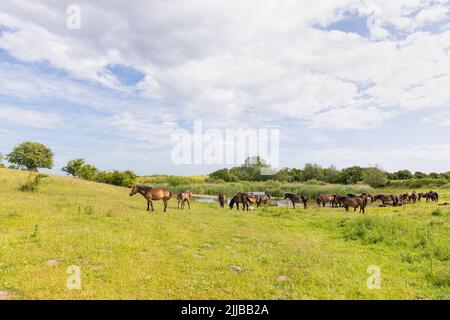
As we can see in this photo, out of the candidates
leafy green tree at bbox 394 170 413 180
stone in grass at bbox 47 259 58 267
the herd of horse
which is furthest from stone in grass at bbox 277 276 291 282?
leafy green tree at bbox 394 170 413 180

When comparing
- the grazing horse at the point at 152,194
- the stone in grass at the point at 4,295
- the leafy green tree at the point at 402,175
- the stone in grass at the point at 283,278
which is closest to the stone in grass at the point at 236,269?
the stone in grass at the point at 283,278

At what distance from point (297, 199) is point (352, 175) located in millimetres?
67449

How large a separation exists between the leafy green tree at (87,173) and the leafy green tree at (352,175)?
248ft

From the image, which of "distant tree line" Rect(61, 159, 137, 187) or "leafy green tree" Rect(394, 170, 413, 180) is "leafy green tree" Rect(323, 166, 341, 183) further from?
"distant tree line" Rect(61, 159, 137, 187)

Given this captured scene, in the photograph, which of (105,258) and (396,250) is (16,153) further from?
(396,250)

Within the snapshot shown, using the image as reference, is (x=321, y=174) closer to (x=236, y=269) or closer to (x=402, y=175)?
(x=402, y=175)

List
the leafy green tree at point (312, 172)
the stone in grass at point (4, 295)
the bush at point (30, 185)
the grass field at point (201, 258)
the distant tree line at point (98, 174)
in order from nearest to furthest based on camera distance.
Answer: the stone in grass at point (4, 295) < the grass field at point (201, 258) < the bush at point (30, 185) < the distant tree line at point (98, 174) < the leafy green tree at point (312, 172)

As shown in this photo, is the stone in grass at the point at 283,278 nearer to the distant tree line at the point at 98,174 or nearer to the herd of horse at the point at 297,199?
the herd of horse at the point at 297,199

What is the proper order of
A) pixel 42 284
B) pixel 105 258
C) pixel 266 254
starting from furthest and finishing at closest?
1. pixel 266 254
2. pixel 105 258
3. pixel 42 284

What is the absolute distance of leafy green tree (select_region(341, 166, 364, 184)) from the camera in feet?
311

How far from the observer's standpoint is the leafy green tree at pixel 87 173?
6900 cm
